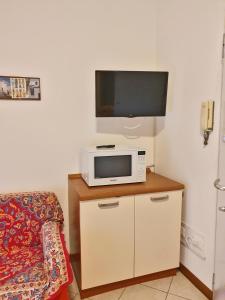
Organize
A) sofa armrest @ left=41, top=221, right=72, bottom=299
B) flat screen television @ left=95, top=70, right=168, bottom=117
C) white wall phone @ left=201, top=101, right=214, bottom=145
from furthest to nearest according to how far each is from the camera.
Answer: flat screen television @ left=95, top=70, right=168, bottom=117 < white wall phone @ left=201, top=101, right=214, bottom=145 < sofa armrest @ left=41, top=221, right=72, bottom=299

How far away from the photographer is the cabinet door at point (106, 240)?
1986 mm

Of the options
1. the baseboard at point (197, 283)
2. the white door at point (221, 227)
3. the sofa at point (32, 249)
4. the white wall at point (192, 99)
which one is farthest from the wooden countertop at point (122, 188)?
the baseboard at point (197, 283)

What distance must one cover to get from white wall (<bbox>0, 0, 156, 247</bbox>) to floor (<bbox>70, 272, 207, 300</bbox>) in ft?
2.74

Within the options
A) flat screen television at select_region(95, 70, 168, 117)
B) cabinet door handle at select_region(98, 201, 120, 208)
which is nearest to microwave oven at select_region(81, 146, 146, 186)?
cabinet door handle at select_region(98, 201, 120, 208)

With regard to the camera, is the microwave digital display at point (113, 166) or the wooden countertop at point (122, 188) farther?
the microwave digital display at point (113, 166)

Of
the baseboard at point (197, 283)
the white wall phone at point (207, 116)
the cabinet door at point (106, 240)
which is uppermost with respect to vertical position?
the white wall phone at point (207, 116)

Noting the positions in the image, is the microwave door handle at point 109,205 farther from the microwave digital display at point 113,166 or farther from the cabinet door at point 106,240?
the microwave digital display at point 113,166

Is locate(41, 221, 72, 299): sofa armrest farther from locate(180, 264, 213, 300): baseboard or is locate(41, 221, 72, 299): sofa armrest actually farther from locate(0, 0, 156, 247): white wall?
locate(180, 264, 213, 300): baseboard

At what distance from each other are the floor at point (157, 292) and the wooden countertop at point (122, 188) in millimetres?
789

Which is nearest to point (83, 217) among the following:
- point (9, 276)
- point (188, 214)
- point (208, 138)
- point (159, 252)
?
point (9, 276)

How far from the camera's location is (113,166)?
2.20 m

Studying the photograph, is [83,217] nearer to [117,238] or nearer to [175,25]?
[117,238]

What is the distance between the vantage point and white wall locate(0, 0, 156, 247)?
7.29 ft

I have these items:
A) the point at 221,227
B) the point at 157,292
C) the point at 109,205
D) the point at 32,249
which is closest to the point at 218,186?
the point at 221,227
